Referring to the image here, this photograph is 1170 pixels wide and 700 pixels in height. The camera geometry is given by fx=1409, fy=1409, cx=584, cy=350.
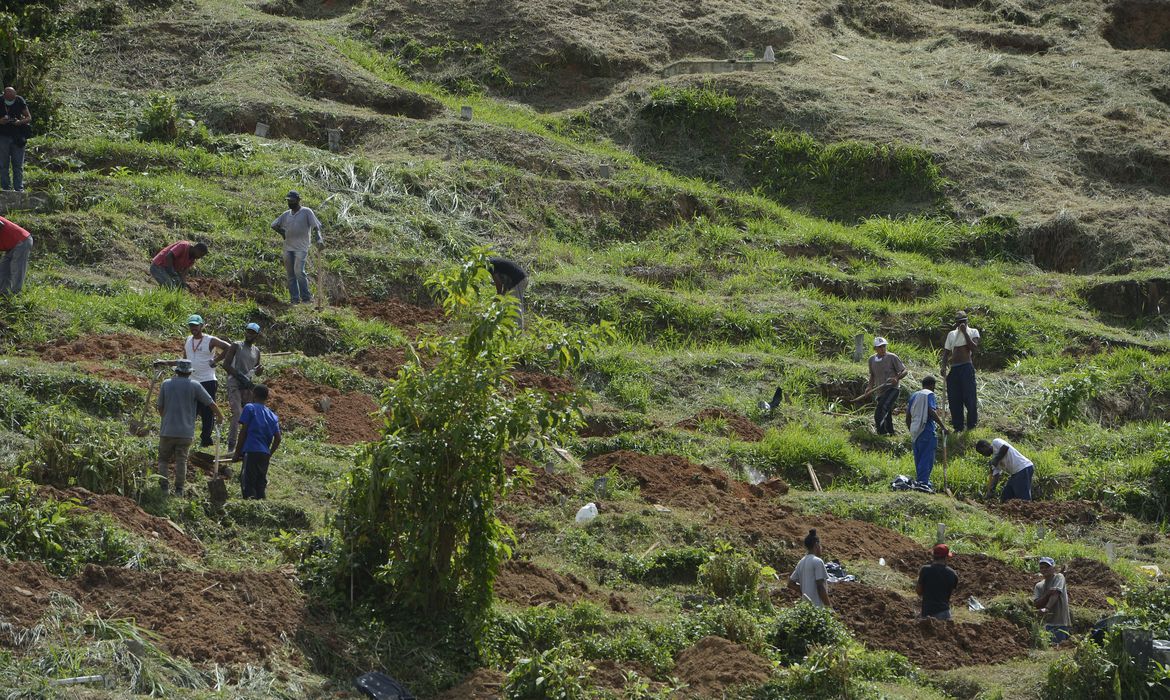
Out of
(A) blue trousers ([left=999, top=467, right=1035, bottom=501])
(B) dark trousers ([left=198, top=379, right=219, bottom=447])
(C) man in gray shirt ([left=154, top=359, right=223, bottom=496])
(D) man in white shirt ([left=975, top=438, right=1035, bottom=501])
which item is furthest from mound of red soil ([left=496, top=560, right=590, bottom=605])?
(A) blue trousers ([left=999, top=467, right=1035, bottom=501])

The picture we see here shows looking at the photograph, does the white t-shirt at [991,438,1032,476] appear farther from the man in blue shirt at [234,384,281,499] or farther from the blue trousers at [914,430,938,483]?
the man in blue shirt at [234,384,281,499]

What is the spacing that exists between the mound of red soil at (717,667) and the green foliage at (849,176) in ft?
48.8

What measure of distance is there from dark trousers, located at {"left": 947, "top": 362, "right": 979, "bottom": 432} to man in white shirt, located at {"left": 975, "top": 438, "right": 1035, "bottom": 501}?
4.87ft

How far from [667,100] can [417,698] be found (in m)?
17.9

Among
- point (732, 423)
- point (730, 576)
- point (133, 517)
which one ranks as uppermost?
point (133, 517)

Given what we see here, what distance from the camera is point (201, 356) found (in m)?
12.9

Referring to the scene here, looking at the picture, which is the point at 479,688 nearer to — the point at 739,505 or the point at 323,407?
the point at 739,505

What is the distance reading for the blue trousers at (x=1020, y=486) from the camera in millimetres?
15195

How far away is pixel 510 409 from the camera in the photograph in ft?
32.4

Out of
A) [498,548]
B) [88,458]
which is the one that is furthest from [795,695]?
[88,458]

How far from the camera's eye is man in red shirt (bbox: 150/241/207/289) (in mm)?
16078

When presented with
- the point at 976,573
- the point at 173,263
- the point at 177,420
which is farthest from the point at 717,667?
the point at 173,263

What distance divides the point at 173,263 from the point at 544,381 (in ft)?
14.6

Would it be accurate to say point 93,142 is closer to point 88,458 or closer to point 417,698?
point 88,458
